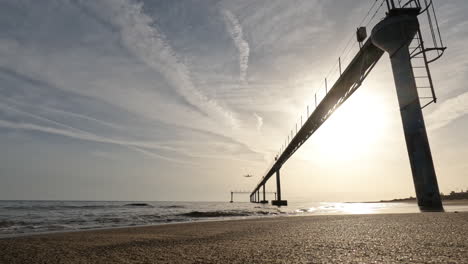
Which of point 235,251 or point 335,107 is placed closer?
point 235,251

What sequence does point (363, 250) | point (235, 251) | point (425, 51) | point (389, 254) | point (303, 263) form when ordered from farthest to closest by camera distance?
point (425, 51) → point (235, 251) → point (363, 250) → point (389, 254) → point (303, 263)

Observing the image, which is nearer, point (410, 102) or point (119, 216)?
point (410, 102)

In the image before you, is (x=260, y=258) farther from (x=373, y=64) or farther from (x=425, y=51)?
(x=373, y=64)

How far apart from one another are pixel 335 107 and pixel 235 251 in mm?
26417

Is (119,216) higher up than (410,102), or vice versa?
(410,102)

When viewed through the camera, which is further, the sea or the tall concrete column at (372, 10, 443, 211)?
the sea

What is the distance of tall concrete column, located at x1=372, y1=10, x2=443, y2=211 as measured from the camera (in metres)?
12.7

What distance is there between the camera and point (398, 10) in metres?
14.8

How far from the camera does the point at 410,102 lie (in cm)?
1363

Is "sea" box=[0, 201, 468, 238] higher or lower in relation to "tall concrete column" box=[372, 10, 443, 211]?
lower

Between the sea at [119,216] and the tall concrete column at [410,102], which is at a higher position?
the tall concrete column at [410,102]

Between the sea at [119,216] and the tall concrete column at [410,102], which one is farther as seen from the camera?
the sea at [119,216]

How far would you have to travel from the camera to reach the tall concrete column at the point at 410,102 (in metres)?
12.7

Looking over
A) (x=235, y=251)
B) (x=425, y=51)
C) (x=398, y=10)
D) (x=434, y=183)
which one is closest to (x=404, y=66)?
(x=425, y=51)
